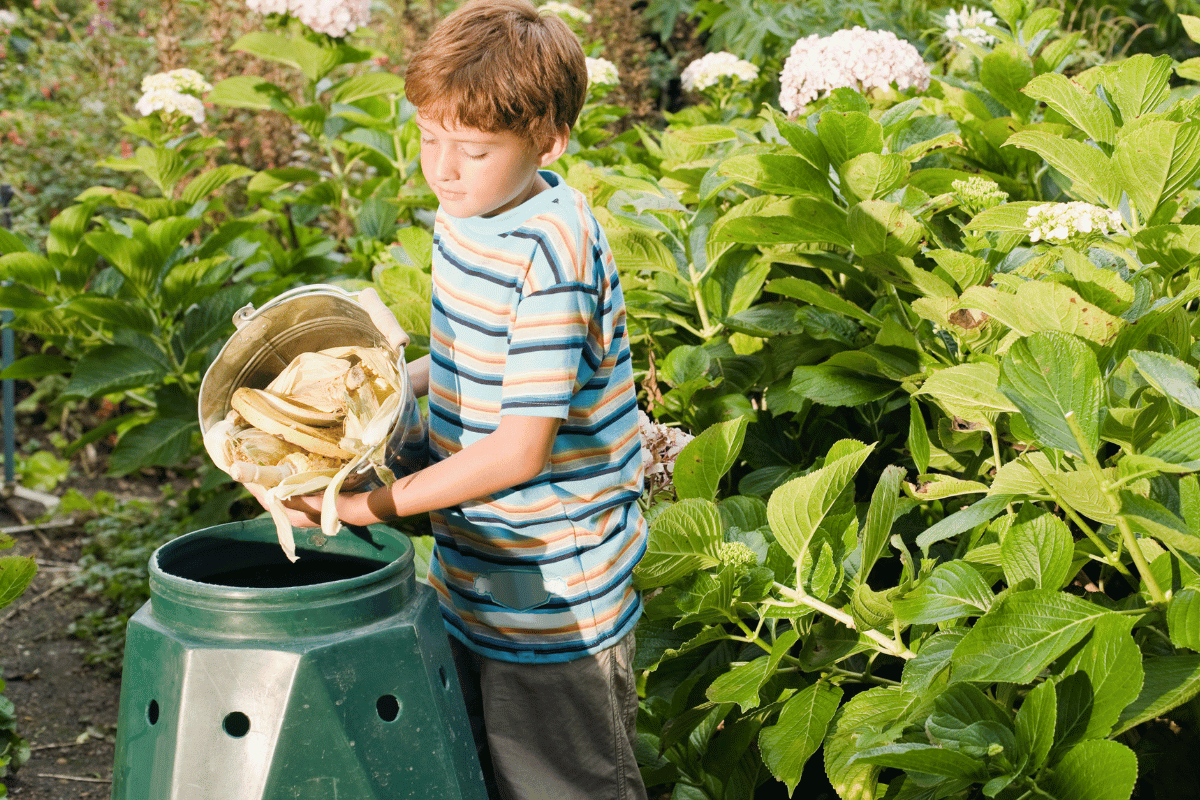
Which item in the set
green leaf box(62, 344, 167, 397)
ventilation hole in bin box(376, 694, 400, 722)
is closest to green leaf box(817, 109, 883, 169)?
ventilation hole in bin box(376, 694, 400, 722)

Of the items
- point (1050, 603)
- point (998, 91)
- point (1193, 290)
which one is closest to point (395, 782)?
point (1050, 603)

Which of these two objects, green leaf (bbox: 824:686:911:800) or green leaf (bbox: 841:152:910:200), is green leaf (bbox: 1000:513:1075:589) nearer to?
green leaf (bbox: 824:686:911:800)

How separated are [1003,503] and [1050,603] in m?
0.22

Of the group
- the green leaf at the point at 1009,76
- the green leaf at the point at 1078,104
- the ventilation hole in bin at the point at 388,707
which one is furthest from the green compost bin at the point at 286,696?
the green leaf at the point at 1009,76

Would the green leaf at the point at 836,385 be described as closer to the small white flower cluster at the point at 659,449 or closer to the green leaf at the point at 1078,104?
the small white flower cluster at the point at 659,449

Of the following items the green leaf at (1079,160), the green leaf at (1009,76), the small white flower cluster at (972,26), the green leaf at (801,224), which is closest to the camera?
the green leaf at (1079,160)

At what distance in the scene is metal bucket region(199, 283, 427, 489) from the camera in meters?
1.21

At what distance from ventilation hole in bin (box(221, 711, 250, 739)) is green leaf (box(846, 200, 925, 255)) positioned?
3.43 ft

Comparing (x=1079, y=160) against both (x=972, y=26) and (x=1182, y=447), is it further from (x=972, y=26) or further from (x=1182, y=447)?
(x=972, y=26)

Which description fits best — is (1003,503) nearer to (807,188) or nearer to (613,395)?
(613,395)

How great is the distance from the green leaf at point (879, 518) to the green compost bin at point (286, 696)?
550mm

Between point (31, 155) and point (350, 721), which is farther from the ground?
point (350, 721)

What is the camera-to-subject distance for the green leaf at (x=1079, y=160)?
1417 mm

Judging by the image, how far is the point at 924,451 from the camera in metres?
1.43
